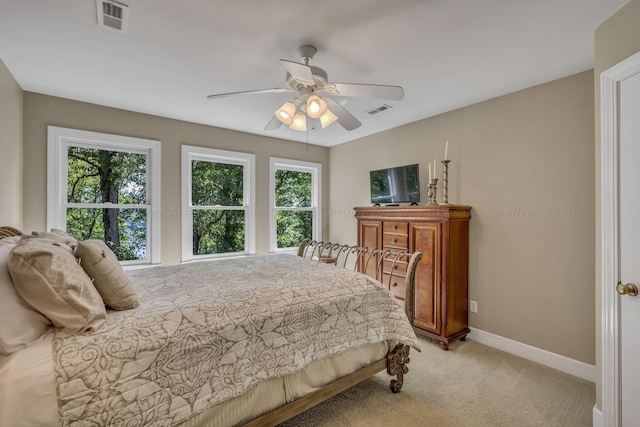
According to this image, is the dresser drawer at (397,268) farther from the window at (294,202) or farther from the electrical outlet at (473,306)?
the window at (294,202)

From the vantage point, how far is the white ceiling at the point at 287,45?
1.67 metres

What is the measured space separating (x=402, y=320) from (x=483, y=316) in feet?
5.05

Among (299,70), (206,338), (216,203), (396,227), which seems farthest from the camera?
(216,203)

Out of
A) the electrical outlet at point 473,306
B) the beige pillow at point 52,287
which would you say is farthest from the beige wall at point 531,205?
the beige pillow at point 52,287

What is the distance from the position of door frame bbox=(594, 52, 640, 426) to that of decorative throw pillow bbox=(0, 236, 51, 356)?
2.77m

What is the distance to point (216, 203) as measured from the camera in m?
4.06

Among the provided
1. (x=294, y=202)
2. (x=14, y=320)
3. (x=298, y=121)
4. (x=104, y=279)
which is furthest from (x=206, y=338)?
(x=294, y=202)

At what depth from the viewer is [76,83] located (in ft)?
8.68

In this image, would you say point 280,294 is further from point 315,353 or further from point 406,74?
point 406,74

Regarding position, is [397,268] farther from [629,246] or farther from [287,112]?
[287,112]

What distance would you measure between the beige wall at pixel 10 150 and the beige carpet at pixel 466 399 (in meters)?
2.78

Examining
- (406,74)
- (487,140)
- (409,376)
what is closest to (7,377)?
(409,376)

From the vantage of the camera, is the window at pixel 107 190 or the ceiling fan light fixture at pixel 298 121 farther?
the window at pixel 107 190

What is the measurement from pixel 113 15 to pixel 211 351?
6.54ft
